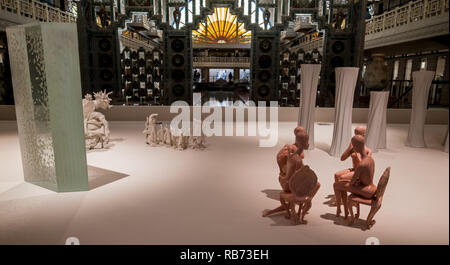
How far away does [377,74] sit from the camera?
541cm

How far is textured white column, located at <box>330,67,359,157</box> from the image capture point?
485 centimetres

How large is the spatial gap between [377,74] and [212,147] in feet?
10.7

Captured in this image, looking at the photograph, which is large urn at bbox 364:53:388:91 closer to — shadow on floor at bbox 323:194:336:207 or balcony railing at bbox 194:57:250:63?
shadow on floor at bbox 323:194:336:207

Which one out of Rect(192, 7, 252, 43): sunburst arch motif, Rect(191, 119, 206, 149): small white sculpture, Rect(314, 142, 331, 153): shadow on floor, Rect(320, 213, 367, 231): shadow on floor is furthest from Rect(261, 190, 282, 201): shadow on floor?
Rect(192, 7, 252, 43): sunburst arch motif

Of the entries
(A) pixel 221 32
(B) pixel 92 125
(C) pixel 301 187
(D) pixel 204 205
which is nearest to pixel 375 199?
(C) pixel 301 187

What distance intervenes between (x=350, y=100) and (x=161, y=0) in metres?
7.99

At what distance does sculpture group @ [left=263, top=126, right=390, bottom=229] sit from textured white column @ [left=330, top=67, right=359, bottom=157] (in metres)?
2.43

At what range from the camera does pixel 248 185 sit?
3.64 meters

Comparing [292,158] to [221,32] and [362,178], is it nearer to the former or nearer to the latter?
[362,178]

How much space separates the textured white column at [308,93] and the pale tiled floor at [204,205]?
2.95ft

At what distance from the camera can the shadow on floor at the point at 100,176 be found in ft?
11.9

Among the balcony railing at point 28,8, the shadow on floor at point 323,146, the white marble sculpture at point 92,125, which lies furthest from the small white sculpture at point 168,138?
the balcony railing at point 28,8
